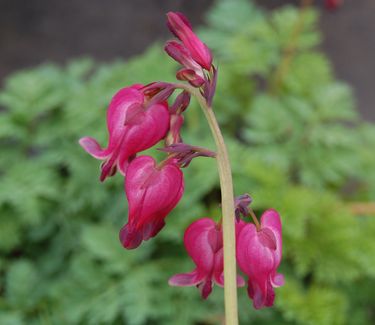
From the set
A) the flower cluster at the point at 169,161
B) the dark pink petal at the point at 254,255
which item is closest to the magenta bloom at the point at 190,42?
the flower cluster at the point at 169,161

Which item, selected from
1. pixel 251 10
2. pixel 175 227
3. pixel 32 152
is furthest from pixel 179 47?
pixel 32 152

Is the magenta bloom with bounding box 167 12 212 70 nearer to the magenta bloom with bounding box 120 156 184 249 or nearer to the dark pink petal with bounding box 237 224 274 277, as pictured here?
the magenta bloom with bounding box 120 156 184 249

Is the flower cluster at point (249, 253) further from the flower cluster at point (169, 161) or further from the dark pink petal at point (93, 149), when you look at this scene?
the dark pink petal at point (93, 149)

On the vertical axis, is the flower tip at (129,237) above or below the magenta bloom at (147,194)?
below

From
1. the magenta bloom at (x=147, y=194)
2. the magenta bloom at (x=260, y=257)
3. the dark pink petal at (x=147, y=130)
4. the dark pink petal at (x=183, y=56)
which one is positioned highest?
the dark pink petal at (x=183, y=56)

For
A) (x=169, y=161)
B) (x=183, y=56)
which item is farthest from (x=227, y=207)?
(x=183, y=56)

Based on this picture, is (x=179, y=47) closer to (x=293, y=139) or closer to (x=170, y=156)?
(x=170, y=156)

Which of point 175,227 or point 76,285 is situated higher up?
point 175,227
